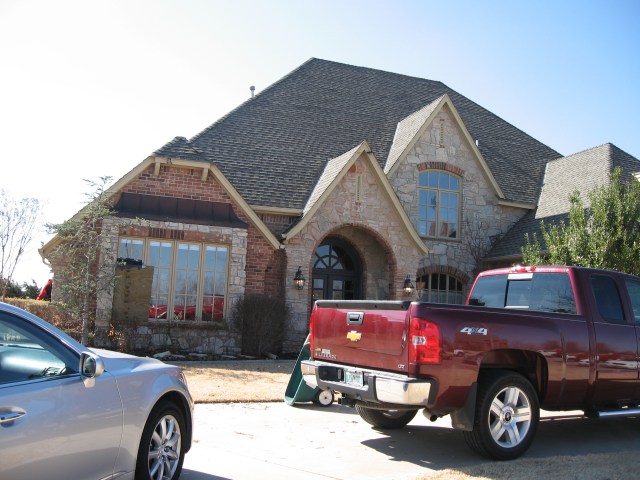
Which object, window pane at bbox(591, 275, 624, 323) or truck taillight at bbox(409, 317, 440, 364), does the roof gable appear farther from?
truck taillight at bbox(409, 317, 440, 364)

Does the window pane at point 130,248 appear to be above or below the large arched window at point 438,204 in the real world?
below

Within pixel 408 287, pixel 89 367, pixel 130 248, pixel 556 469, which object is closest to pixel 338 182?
pixel 408 287

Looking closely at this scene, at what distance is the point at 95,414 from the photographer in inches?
157

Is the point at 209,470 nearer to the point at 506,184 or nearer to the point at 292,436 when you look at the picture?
the point at 292,436

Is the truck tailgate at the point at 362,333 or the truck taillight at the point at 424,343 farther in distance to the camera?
the truck tailgate at the point at 362,333

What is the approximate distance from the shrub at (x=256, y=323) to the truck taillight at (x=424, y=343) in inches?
375

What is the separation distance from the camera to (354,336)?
6.35 meters

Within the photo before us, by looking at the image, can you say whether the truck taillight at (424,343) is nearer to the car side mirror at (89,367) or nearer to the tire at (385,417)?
the tire at (385,417)

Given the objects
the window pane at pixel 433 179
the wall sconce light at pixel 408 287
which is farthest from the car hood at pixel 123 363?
the window pane at pixel 433 179

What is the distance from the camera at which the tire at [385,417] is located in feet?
23.8

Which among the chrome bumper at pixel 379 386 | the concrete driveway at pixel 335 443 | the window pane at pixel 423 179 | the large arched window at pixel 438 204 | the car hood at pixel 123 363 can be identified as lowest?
the concrete driveway at pixel 335 443

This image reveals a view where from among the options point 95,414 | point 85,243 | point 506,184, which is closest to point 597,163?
point 506,184

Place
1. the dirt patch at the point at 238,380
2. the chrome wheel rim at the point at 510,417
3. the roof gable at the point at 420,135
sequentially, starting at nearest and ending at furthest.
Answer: the chrome wheel rim at the point at 510,417 → the dirt patch at the point at 238,380 → the roof gable at the point at 420,135

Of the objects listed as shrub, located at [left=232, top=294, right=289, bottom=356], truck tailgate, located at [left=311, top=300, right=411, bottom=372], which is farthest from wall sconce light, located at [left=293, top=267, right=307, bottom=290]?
truck tailgate, located at [left=311, top=300, right=411, bottom=372]
